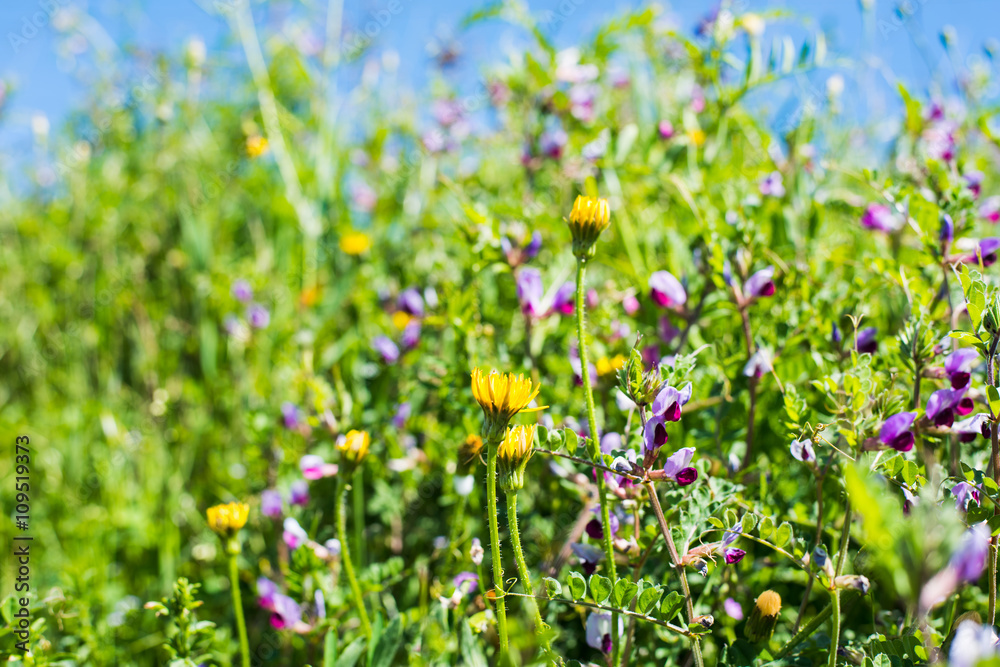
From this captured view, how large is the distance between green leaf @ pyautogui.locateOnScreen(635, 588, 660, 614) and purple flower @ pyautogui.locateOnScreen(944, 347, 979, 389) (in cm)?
40

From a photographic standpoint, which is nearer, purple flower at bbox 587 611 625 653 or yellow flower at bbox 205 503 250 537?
purple flower at bbox 587 611 625 653

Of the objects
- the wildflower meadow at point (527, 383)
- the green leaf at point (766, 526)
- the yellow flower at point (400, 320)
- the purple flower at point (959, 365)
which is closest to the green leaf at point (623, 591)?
the wildflower meadow at point (527, 383)

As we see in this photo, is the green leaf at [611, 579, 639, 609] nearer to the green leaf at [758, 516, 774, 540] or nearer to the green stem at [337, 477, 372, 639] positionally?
the green leaf at [758, 516, 774, 540]

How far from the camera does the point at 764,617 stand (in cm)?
75

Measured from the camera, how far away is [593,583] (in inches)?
27.0

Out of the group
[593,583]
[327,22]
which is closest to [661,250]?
[593,583]

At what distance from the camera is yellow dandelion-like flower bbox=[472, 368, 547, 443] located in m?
0.70

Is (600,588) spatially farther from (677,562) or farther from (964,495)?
(964,495)

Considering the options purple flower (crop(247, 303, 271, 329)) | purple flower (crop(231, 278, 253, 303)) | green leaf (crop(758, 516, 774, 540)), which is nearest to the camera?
green leaf (crop(758, 516, 774, 540))

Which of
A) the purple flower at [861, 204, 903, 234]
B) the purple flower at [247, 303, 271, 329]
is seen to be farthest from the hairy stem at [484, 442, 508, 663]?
the purple flower at [247, 303, 271, 329]

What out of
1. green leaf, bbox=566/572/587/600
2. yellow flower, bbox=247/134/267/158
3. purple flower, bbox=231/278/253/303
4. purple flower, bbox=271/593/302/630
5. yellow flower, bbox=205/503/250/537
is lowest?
purple flower, bbox=271/593/302/630

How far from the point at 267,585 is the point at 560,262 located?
0.82 meters

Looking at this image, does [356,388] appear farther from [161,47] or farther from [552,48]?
[161,47]

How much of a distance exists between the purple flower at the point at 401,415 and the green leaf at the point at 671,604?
26.7 inches
